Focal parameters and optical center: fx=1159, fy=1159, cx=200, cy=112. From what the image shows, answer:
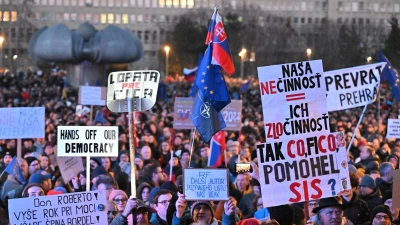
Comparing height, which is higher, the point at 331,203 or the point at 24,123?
the point at 24,123

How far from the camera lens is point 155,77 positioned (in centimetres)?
1131

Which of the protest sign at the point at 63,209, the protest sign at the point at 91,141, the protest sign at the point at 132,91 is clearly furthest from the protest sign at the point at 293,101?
the protest sign at the point at 91,141

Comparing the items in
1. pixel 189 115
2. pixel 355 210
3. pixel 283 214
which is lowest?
pixel 283 214

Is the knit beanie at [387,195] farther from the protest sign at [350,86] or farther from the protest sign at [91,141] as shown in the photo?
the protest sign at [350,86]

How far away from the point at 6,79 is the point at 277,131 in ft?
165

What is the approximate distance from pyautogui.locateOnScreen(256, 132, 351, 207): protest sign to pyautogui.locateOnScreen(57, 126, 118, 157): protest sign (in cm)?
318

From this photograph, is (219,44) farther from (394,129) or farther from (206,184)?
(394,129)

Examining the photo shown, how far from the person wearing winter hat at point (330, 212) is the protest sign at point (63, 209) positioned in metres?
1.69

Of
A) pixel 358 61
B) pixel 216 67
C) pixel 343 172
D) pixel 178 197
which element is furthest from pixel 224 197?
pixel 358 61

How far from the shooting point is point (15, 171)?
42.7ft

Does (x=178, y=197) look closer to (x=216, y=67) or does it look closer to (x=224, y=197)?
(x=224, y=197)

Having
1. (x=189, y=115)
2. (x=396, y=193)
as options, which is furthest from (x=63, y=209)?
(x=189, y=115)

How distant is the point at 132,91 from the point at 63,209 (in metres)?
2.47

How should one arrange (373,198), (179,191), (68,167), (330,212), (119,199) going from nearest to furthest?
(330,212) → (179,191) → (119,199) → (373,198) → (68,167)
